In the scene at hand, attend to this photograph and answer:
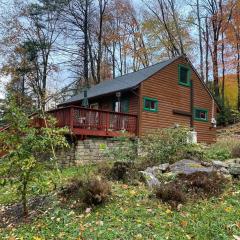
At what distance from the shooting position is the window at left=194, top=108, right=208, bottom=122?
2095cm

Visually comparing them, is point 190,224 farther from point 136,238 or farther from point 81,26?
point 81,26

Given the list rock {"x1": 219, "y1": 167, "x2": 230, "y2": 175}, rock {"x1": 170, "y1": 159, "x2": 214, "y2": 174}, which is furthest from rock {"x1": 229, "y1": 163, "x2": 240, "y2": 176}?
rock {"x1": 170, "y1": 159, "x2": 214, "y2": 174}

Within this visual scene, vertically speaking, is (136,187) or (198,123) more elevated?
(198,123)

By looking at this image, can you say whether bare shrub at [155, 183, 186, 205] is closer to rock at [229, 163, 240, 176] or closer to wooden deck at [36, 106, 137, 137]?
rock at [229, 163, 240, 176]

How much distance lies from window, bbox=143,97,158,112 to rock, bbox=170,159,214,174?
9.40m

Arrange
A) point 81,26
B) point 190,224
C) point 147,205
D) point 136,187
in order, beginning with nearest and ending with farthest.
A: point 190,224, point 147,205, point 136,187, point 81,26

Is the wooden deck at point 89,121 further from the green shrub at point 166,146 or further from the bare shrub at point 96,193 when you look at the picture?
the bare shrub at point 96,193

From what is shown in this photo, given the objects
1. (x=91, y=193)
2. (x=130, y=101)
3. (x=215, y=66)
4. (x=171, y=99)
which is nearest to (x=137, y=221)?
(x=91, y=193)

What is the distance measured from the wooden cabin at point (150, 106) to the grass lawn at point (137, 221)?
24.4 feet

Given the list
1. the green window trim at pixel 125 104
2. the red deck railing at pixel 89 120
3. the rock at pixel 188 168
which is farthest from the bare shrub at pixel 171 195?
the green window trim at pixel 125 104

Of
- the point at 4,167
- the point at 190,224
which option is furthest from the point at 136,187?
the point at 4,167

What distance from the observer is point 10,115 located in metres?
6.41

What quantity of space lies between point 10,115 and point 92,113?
7.79 meters

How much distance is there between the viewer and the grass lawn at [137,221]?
494cm
